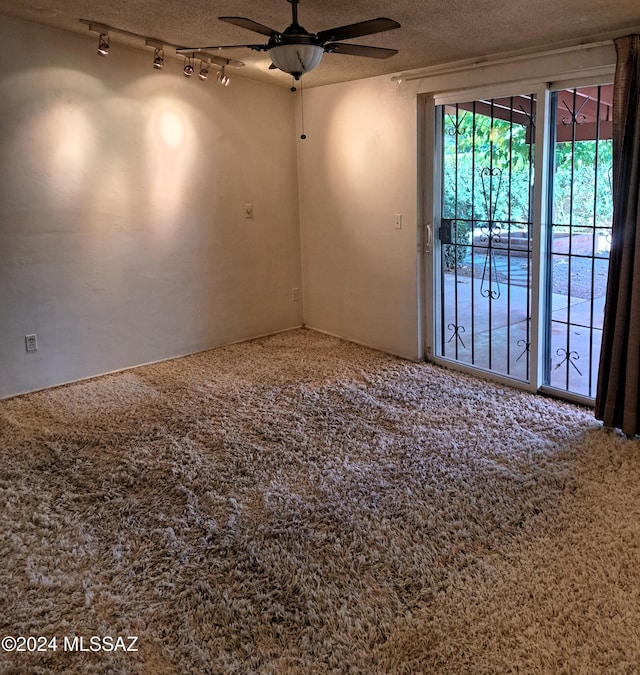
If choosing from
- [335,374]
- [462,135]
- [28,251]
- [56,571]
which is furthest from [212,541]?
[462,135]

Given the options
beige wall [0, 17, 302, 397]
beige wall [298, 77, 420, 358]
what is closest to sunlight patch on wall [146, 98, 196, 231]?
beige wall [0, 17, 302, 397]

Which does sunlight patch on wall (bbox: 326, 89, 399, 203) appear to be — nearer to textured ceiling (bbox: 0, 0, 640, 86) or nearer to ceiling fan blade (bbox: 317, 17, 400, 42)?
textured ceiling (bbox: 0, 0, 640, 86)

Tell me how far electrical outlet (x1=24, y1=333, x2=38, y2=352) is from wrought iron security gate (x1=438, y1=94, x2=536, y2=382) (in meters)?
2.91

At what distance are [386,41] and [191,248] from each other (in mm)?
2183

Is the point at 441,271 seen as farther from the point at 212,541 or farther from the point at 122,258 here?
the point at 212,541

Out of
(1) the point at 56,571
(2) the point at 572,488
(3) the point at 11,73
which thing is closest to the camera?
(1) the point at 56,571

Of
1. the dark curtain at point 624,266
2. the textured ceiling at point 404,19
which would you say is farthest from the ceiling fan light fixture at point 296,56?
the dark curtain at point 624,266

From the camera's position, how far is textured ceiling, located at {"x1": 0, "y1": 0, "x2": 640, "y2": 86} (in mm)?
3033

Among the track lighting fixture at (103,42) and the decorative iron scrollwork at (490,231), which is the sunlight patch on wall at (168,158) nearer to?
the track lighting fixture at (103,42)

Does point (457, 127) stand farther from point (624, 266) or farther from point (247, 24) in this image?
point (247, 24)

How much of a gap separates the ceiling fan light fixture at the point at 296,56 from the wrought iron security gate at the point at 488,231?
167cm

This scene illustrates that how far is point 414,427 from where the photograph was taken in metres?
3.61

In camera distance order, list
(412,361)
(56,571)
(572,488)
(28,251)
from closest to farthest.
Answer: (56,571) < (572,488) < (28,251) < (412,361)

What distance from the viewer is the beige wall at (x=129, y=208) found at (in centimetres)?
399
